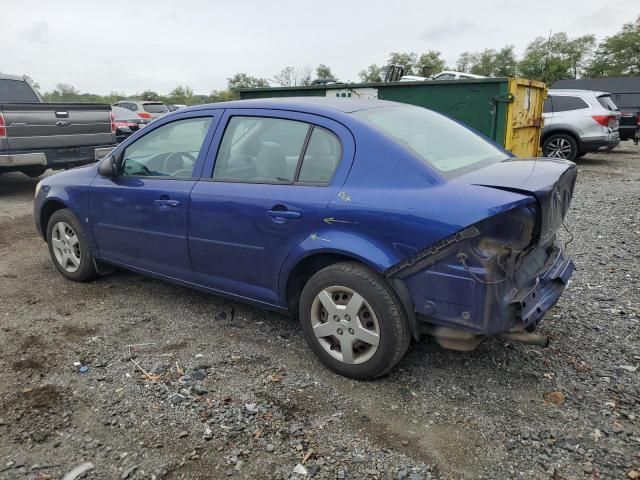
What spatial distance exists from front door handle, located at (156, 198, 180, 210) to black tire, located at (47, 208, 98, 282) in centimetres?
119

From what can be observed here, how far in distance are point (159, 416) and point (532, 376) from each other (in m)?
2.16

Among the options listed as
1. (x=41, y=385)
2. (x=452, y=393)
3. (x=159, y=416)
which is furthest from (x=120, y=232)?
(x=452, y=393)

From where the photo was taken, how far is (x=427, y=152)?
9.92 feet

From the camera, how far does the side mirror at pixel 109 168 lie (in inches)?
162

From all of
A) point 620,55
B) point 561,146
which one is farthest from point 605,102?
point 620,55

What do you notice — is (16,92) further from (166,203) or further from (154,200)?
(166,203)

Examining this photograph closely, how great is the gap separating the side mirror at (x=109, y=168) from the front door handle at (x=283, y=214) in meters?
1.66

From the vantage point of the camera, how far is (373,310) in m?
2.85

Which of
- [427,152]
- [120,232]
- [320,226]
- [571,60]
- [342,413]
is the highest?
[571,60]

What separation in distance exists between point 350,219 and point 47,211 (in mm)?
3401

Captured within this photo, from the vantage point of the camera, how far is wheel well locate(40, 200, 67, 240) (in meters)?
4.75

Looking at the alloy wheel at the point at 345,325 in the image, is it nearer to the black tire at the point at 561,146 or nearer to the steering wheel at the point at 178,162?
the steering wheel at the point at 178,162

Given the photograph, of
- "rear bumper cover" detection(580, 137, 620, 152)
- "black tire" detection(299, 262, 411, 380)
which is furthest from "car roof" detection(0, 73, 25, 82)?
"rear bumper cover" detection(580, 137, 620, 152)

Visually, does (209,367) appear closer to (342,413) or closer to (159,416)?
(159,416)
